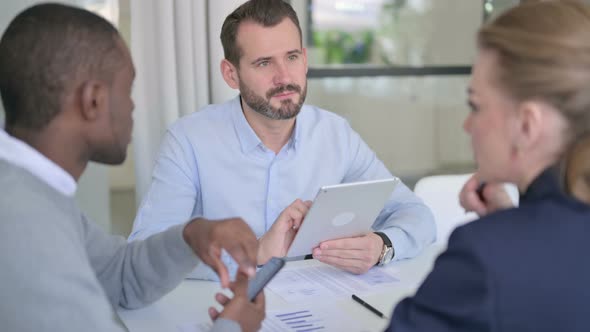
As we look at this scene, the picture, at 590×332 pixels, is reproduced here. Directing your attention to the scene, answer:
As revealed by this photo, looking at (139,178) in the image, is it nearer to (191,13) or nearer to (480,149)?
(191,13)

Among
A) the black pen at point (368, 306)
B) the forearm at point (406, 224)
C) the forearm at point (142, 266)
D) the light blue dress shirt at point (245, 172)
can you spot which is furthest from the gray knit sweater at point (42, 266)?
the forearm at point (406, 224)

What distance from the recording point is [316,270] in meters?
1.88

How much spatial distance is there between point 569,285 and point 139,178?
258cm

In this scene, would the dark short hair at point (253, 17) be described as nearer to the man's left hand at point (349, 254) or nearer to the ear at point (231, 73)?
the ear at point (231, 73)

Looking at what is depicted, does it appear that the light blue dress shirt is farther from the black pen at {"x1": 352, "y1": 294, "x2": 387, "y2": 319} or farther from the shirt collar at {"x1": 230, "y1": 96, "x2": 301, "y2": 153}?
the black pen at {"x1": 352, "y1": 294, "x2": 387, "y2": 319}

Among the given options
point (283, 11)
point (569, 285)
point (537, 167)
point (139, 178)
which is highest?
point (283, 11)

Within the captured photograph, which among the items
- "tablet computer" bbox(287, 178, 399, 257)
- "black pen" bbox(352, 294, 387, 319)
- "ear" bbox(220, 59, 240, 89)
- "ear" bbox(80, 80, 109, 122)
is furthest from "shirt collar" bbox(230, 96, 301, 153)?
"ear" bbox(80, 80, 109, 122)

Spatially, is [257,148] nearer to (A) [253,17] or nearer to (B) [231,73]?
(B) [231,73]

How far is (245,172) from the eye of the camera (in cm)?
231

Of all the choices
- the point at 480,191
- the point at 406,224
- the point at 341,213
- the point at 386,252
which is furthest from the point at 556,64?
the point at 406,224

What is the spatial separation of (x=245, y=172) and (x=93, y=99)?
1126mm

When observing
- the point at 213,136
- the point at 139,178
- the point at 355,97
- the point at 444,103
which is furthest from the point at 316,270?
the point at 444,103

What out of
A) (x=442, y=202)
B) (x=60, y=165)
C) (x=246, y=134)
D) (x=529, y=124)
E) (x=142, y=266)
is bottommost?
(x=442, y=202)

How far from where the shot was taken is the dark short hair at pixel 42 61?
1179 millimetres
